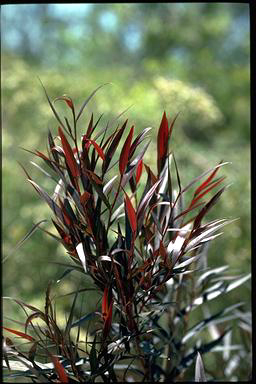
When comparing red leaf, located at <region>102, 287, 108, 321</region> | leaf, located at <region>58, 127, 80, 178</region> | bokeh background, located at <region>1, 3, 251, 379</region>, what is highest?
bokeh background, located at <region>1, 3, 251, 379</region>

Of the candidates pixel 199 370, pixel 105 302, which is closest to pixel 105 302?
pixel 105 302

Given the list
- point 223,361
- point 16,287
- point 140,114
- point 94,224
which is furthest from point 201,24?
point 94,224

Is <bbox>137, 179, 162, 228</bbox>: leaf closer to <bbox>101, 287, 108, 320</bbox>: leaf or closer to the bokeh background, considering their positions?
<bbox>101, 287, 108, 320</bbox>: leaf

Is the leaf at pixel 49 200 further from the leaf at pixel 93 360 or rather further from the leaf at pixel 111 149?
the leaf at pixel 93 360

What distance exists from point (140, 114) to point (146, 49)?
3.40m

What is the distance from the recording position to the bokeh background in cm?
381

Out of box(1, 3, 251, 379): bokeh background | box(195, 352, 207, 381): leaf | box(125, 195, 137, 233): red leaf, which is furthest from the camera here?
box(1, 3, 251, 379): bokeh background

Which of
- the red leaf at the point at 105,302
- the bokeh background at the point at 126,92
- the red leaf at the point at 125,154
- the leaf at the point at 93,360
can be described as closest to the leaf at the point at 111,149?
the red leaf at the point at 125,154

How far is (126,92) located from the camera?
4383 millimetres

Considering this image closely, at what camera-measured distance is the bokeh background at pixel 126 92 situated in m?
3.81

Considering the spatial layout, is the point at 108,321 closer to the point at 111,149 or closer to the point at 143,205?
the point at 143,205

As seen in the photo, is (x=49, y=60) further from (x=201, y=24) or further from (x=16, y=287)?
(x=16, y=287)

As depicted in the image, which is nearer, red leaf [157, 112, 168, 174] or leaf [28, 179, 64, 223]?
leaf [28, 179, 64, 223]

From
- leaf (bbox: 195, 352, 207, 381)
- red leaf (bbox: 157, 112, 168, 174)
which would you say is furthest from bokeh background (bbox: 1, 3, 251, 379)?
leaf (bbox: 195, 352, 207, 381)
